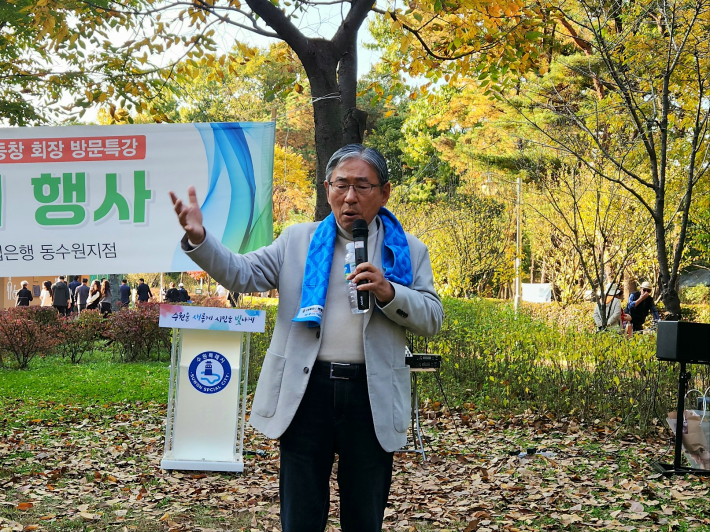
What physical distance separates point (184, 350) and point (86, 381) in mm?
5991

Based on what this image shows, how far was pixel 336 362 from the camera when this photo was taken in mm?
2504

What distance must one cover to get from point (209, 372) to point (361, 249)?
4090 millimetres

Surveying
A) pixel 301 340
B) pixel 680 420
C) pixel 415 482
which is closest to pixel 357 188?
pixel 301 340

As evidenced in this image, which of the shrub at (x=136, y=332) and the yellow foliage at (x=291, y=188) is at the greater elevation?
the yellow foliage at (x=291, y=188)

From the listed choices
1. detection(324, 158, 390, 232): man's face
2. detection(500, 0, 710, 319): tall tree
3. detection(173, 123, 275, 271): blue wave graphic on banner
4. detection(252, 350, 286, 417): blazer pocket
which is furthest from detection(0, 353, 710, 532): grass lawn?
detection(324, 158, 390, 232): man's face

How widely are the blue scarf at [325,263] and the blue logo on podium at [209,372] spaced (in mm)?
3774

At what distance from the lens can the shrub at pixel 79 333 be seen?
45.9 ft

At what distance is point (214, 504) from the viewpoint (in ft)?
17.0

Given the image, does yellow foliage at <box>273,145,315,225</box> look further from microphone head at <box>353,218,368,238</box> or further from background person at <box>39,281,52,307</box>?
microphone head at <box>353,218,368,238</box>

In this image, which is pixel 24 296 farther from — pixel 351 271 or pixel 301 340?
pixel 351 271

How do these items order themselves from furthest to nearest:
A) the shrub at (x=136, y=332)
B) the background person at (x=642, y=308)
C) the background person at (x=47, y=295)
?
the background person at (x=47, y=295) → the background person at (x=642, y=308) → the shrub at (x=136, y=332)

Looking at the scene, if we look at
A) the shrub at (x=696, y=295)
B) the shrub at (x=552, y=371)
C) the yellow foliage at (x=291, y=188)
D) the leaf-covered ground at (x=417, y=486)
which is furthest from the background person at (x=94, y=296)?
the shrub at (x=696, y=295)

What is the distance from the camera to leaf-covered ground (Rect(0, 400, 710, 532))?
4.86 metres

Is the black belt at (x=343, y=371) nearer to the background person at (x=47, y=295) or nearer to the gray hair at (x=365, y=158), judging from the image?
the gray hair at (x=365, y=158)
